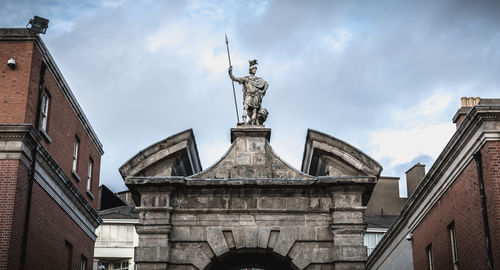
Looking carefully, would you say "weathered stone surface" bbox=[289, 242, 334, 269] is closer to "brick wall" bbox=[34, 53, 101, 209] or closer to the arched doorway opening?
the arched doorway opening

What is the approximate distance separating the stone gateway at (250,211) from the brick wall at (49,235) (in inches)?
165

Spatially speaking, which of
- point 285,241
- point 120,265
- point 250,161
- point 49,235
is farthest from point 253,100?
point 120,265

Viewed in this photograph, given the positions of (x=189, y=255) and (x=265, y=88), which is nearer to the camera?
(x=189, y=255)

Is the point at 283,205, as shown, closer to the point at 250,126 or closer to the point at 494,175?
the point at 250,126

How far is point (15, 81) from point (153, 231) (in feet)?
22.1

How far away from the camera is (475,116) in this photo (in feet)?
53.4

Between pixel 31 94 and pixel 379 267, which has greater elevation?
pixel 31 94

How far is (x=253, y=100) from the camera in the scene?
1964 cm

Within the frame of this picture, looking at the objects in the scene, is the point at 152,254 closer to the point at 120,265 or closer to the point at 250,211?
the point at 250,211

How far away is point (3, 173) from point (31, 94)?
2.88m

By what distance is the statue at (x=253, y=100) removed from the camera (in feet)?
64.4

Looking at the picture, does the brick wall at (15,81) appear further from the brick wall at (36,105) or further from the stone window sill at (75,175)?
the stone window sill at (75,175)

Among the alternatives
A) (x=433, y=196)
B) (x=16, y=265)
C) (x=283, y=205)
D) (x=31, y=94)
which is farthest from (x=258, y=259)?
(x=31, y=94)

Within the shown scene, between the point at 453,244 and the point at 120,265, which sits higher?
the point at 120,265
